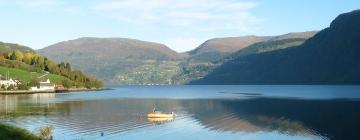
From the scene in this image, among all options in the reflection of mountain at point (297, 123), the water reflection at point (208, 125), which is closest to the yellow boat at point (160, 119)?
the water reflection at point (208, 125)

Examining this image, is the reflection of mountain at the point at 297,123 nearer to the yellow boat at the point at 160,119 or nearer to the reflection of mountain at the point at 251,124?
the reflection of mountain at the point at 251,124

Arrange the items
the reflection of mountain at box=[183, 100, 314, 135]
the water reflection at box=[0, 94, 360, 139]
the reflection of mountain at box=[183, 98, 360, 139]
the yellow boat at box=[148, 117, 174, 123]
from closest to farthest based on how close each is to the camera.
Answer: the water reflection at box=[0, 94, 360, 139]
the reflection of mountain at box=[183, 98, 360, 139]
the reflection of mountain at box=[183, 100, 314, 135]
the yellow boat at box=[148, 117, 174, 123]

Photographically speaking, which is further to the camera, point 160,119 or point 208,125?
point 160,119

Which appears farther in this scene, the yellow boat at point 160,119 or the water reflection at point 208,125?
the yellow boat at point 160,119

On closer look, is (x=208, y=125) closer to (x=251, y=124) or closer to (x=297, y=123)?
(x=251, y=124)

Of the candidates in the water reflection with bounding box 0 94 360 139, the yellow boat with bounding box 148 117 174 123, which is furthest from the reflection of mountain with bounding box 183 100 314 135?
the yellow boat with bounding box 148 117 174 123

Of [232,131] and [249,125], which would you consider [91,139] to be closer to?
[232,131]

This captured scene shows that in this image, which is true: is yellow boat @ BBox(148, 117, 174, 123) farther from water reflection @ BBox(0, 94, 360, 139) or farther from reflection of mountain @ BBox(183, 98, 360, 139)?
reflection of mountain @ BBox(183, 98, 360, 139)

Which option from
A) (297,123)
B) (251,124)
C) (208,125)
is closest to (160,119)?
(208,125)

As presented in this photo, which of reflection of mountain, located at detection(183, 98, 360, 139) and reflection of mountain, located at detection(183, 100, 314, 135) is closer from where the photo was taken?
reflection of mountain, located at detection(183, 98, 360, 139)

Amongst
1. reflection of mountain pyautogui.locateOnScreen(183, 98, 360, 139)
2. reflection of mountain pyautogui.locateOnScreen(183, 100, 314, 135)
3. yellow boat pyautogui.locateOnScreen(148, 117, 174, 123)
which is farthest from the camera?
yellow boat pyautogui.locateOnScreen(148, 117, 174, 123)

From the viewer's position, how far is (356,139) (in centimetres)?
7662

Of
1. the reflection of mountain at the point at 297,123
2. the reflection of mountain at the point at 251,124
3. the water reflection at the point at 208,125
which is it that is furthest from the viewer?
the reflection of mountain at the point at 251,124

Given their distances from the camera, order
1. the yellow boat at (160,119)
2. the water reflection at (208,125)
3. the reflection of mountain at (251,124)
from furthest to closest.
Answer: the yellow boat at (160,119)
the reflection of mountain at (251,124)
the water reflection at (208,125)
